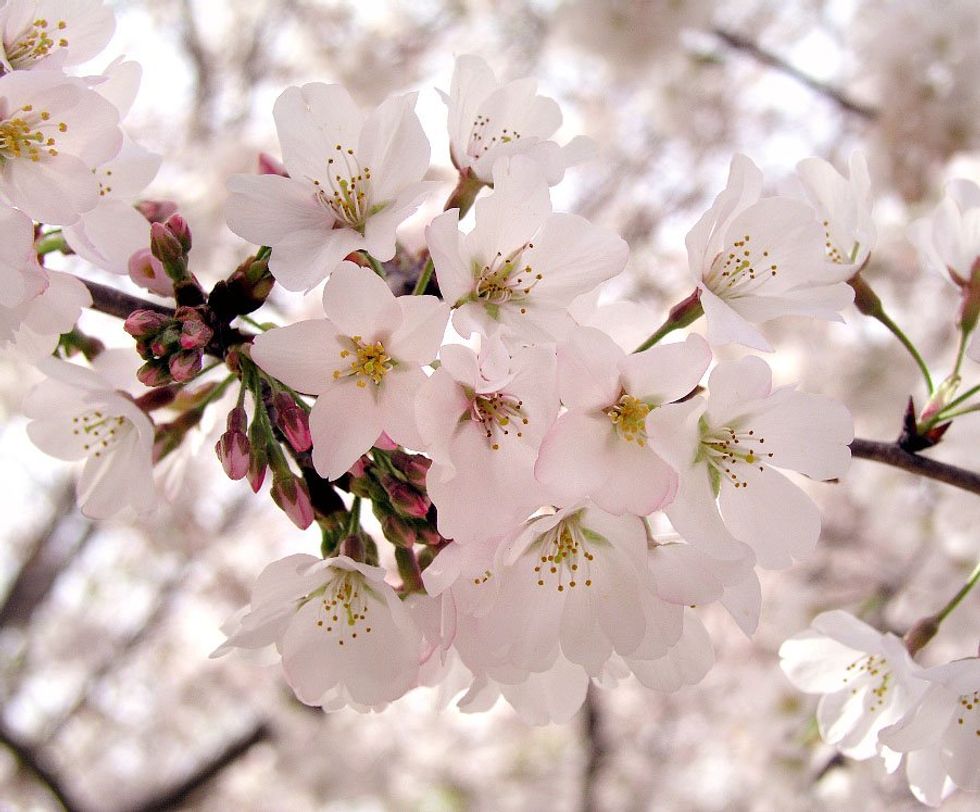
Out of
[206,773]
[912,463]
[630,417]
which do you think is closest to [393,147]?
[630,417]

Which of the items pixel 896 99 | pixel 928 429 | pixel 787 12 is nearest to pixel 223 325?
pixel 928 429

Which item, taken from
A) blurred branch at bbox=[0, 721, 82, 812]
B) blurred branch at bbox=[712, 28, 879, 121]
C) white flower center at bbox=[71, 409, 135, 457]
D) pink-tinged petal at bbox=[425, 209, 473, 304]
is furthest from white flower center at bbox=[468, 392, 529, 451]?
blurred branch at bbox=[0, 721, 82, 812]

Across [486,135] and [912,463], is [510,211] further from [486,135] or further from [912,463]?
[912,463]

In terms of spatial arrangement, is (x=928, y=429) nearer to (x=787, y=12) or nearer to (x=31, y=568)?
(x=787, y=12)

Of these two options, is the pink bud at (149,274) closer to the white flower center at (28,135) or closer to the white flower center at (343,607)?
the white flower center at (28,135)

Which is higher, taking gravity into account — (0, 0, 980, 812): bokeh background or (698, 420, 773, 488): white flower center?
(698, 420, 773, 488): white flower center

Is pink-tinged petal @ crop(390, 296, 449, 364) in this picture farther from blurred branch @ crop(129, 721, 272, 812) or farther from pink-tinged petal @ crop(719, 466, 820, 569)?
blurred branch @ crop(129, 721, 272, 812)
